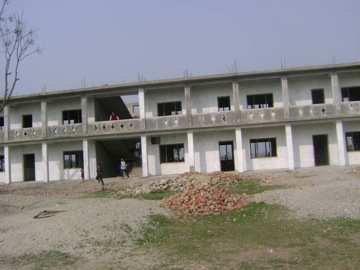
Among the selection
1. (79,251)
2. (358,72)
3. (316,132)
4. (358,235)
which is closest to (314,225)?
(358,235)

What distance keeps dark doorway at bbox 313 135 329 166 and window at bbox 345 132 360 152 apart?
138 cm

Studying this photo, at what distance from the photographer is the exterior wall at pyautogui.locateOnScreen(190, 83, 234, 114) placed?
2722cm

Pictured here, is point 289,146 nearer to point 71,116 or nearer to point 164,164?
point 164,164

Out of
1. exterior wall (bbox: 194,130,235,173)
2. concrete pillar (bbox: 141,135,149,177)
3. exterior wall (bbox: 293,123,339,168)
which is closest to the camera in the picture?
exterior wall (bbox: 293,123,339,168)

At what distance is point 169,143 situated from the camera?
90.6 ft

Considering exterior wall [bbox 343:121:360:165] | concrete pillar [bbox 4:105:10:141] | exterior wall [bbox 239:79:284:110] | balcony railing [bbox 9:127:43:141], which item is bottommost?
exterior wall [bbox 343:121:360:165]

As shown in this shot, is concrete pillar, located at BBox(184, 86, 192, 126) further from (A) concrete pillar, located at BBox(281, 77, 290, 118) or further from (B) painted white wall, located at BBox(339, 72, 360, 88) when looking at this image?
(B) painted white wall, located at BBox(339, 72, 360, 88)

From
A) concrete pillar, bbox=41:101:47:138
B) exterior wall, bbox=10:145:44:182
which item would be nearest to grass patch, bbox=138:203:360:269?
concrete pillar, bbox=41:101:47:138

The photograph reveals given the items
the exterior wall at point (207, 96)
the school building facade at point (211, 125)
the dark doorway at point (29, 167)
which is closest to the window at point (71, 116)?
the school building facade at point (211, 125)

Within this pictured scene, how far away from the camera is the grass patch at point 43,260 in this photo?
7734 millimetres

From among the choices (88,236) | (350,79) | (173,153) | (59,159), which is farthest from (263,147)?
(88,236)

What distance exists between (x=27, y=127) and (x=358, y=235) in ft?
86.8

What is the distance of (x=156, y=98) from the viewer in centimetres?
2791

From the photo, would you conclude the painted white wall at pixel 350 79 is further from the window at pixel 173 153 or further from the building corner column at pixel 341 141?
the window at pixel 173 153
